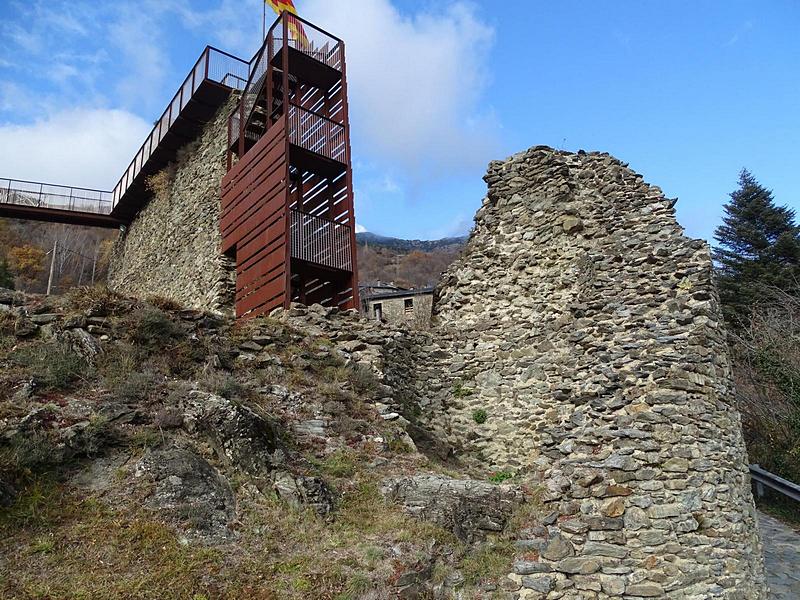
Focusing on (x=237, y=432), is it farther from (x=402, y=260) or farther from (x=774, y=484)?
(x=402, y=260)

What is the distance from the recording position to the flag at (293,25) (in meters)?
17.1

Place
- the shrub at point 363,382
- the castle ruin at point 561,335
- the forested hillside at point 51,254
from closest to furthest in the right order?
the castle ruin at point 561,335 < the shrub at point 363,382 < the forested hillside at point 51,254

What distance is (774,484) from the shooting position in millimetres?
13719

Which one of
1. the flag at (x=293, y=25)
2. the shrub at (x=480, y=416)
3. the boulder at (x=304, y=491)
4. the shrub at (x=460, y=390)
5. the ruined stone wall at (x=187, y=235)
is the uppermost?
the flag at (x=293, y=25)

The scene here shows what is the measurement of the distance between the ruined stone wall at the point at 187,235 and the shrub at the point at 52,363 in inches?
329

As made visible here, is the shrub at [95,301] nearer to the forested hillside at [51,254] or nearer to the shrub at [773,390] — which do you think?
the shrub at [773,390]

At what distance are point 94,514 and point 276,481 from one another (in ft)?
6.15

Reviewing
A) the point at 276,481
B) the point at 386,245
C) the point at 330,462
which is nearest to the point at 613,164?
the point at 330,462

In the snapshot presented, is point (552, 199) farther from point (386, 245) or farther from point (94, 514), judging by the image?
point (386, 245)

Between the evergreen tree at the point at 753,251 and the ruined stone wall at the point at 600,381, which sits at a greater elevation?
the evergreen tree at the point at 753,251

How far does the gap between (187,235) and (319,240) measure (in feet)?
22.0

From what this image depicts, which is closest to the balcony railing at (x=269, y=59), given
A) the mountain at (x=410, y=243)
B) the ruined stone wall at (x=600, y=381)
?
the ruined stone wall at (x=600, y=381)

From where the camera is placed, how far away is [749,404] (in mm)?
17672

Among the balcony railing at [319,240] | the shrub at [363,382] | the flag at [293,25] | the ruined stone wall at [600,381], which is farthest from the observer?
the flag at [293,25]
